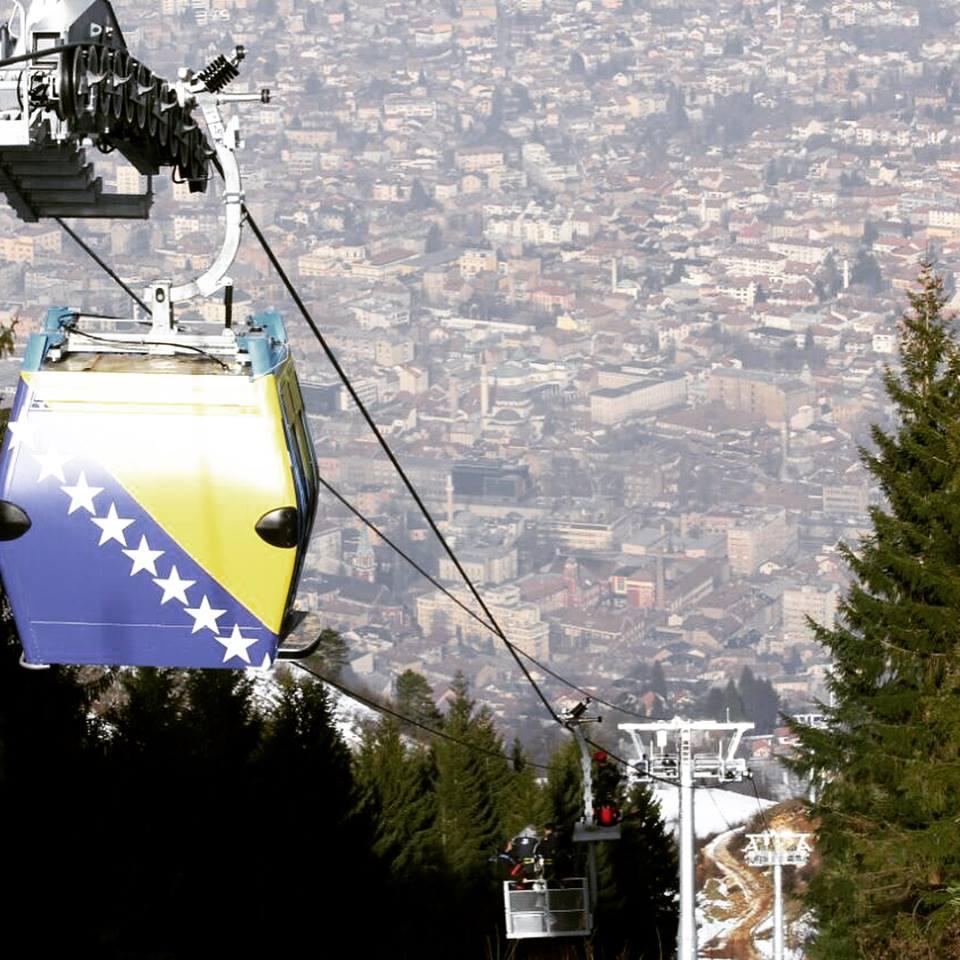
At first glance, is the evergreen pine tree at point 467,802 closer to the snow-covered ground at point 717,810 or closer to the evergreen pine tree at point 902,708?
the evergreen pine tree at point 902,708

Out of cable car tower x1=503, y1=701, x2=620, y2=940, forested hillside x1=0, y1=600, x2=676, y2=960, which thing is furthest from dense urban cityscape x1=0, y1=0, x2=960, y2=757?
cable car tower x1=503, y1=701, x2=620, y2=940

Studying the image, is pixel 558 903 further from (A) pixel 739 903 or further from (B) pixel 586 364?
(B) pixel 586 364

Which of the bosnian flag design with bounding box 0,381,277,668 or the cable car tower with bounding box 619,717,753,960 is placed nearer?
the bosnian flag design with bounding box 0,381,277,668

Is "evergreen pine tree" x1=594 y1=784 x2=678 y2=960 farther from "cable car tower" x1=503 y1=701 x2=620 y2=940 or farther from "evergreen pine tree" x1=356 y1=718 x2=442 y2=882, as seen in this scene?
"cable car tower" x1=503 y1=701 x2=620 y2=940

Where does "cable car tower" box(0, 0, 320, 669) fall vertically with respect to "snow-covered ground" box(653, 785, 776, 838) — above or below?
below

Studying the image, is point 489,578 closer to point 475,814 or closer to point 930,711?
point 475,814

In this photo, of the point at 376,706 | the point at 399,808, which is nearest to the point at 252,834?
the point at 399,808
